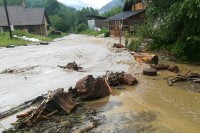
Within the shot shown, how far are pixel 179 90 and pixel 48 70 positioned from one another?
302 inches

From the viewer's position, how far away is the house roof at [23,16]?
168 feet

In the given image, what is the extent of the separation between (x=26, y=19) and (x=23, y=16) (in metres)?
1.36

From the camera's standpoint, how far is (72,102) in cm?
810

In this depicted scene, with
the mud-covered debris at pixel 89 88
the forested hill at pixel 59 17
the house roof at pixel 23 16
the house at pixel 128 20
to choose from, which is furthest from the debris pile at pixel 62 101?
the forested hill at pixel 59 17

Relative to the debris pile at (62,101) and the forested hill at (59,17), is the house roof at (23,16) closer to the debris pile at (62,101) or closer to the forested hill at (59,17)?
the forested hill at (59,17)

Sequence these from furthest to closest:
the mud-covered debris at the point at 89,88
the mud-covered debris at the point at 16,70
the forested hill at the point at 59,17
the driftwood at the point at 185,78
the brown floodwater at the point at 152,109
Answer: the forested hill at the point at 59,17
the mud-covered debris at the point at 16,70
the driftwood at the point at 185,78
the mud-covered debris at the point at 89,88
the brown floodwater at the point at 152,109

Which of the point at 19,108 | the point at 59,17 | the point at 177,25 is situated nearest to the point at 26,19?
the point at 59,17

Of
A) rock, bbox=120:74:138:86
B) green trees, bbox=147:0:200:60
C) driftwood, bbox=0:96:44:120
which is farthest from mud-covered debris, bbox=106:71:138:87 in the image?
green trees, bbox=147:0:200:60

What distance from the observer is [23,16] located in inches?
2100

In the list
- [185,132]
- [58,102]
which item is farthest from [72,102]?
[185,132]

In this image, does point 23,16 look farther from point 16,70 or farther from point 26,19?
point 16,70

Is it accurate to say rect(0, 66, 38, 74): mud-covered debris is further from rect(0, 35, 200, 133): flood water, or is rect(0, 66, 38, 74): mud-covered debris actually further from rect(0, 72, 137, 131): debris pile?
rect(0, 72, 137, 131): debris pile

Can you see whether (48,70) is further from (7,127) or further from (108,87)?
(7,127)

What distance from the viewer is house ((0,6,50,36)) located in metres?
51.4
